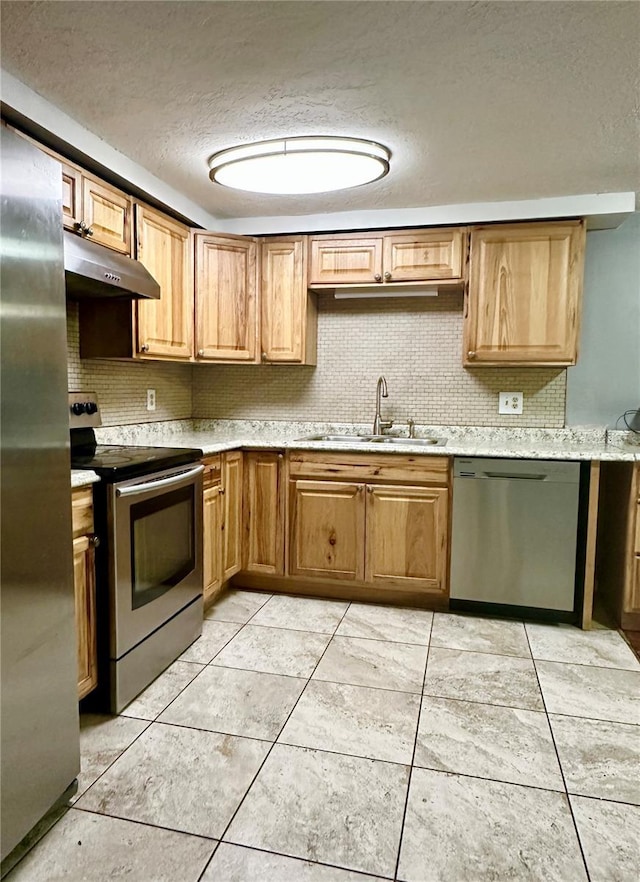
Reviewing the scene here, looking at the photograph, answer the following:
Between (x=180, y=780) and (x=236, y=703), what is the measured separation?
43 centimetres

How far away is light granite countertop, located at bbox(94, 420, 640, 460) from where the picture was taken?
9.37ft

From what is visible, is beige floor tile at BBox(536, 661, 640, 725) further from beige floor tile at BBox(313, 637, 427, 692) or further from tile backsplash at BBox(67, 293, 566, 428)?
tile backsplash at BBox(67, 293, 566, 428)

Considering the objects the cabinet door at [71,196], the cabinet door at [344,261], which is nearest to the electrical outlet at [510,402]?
the cabinet door at [344,261]

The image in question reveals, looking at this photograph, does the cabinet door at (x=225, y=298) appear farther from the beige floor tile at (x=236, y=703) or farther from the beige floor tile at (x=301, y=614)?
the beige floor tile at (x=236, y=703)

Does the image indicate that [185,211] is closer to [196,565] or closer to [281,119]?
[281,119]

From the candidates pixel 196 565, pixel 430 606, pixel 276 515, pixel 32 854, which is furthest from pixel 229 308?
pixel 32 854

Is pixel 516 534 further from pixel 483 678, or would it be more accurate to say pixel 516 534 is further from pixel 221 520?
pixel 221 520

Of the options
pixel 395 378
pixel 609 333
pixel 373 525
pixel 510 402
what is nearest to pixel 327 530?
pixel 373 525

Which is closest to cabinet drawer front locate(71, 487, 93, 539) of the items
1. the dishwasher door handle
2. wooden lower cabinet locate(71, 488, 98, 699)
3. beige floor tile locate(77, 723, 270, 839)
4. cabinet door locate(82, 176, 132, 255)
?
wooden lower cabinet locate(71, 488, 98, 699)

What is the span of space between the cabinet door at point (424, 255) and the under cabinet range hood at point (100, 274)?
1.38m

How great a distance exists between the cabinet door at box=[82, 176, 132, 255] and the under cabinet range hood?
0.17 meters

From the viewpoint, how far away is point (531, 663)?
2471 millimetres

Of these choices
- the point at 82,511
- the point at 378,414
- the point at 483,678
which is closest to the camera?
the point at 82,511

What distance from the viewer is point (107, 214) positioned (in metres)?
2.54
